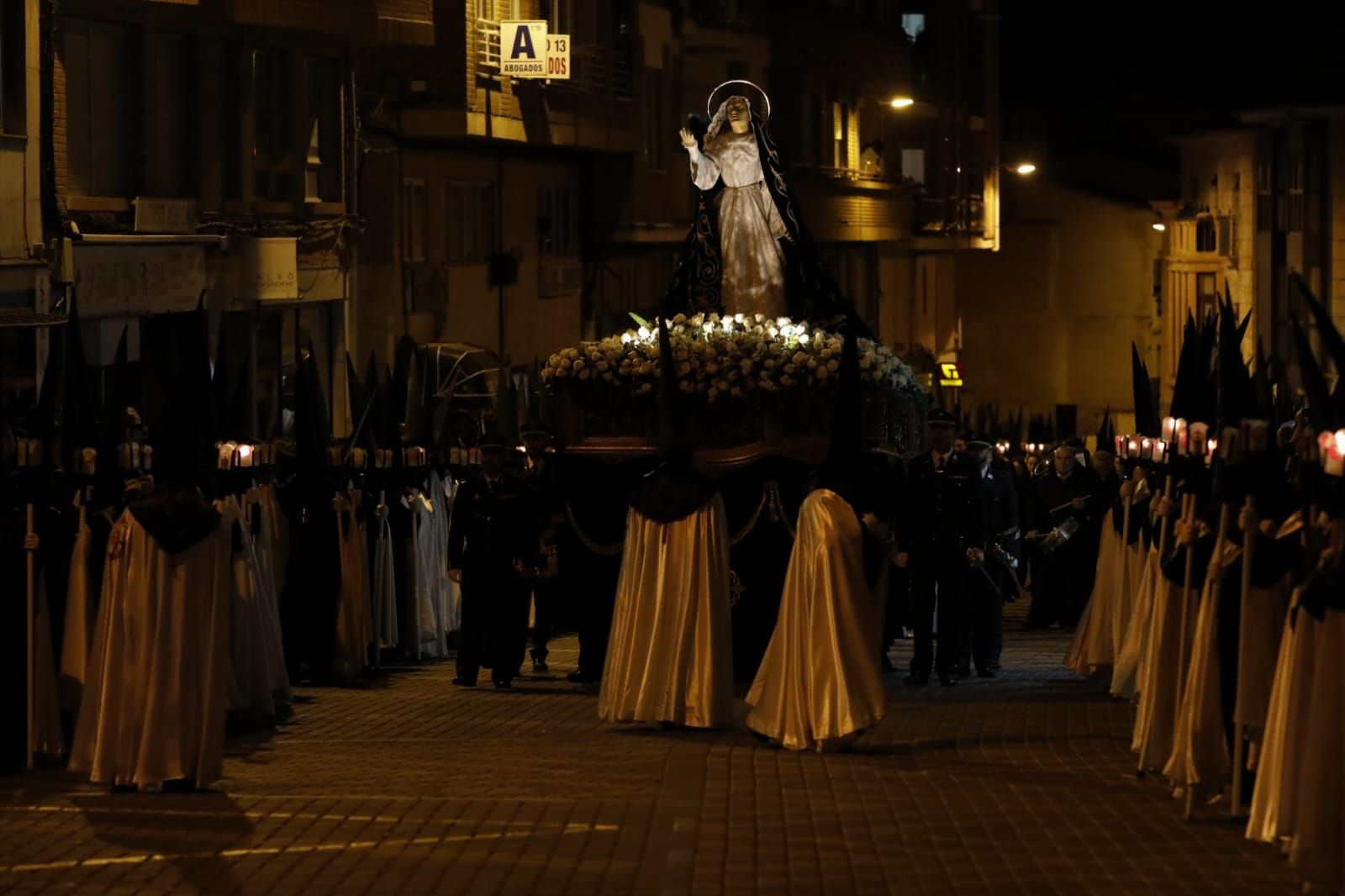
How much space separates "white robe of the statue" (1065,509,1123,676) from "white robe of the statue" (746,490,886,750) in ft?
15.2

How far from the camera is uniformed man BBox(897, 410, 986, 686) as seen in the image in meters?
20.5

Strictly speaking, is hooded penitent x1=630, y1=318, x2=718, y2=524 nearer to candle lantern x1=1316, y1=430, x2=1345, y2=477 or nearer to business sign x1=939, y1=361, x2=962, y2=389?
candle lantern x1=1316, y1=430, x2=1345, y2=477

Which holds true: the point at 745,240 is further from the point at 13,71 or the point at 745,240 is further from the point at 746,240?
the point at 13,71

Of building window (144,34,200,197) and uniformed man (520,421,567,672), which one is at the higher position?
building window (144,34,200,197)

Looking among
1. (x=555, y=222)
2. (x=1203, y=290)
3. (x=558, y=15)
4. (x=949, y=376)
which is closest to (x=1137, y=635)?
(x=558, y=15)

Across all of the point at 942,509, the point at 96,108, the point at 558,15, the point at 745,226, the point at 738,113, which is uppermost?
the point at 558,15

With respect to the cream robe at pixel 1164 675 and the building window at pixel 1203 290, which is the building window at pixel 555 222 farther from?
the cream robe at pixel 1164 675

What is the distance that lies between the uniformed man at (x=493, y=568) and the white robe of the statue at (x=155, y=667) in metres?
5.92

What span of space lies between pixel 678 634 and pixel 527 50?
22096 mm

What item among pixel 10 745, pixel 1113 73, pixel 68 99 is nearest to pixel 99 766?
pixel 10 745

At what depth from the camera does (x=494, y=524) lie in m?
20.1

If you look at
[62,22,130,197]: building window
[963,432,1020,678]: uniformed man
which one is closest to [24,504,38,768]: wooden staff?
[963,432,1020,678]: uniformed man

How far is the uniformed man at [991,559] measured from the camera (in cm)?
2103

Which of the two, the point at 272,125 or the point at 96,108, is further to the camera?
the point at 272,125
